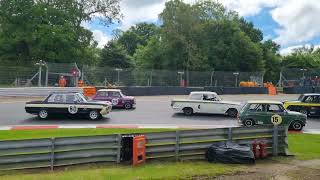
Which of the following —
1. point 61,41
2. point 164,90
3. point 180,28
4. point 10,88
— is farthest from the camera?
point 180,28

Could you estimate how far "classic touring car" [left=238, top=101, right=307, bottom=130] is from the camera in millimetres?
20656

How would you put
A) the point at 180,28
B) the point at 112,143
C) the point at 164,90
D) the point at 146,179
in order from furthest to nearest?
the point at 180,28 < the point at 164,90 < the point at 112,143 < the point at 146,179

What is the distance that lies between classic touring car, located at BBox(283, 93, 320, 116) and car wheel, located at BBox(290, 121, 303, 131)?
4387 mm

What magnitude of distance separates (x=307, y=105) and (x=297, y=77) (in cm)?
2682

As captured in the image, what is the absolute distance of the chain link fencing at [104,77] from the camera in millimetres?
35656

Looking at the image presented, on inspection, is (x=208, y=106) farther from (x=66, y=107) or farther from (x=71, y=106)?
(x=66, y=107)

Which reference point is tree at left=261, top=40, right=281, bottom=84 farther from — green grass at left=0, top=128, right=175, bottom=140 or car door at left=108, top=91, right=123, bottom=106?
green grass at left=0, top=128, right=175, bottom=140

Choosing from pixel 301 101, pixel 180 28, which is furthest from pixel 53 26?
pixel 301 101

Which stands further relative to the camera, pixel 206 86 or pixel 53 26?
pixel 53 26

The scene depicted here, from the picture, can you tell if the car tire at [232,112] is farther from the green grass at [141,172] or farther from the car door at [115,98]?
the green grass at [141,172]

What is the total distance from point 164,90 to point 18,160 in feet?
97.8

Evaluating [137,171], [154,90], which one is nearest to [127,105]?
[154,90]

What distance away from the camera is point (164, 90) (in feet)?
135

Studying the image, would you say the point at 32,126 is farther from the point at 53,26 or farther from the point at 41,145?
the point at 53,26
